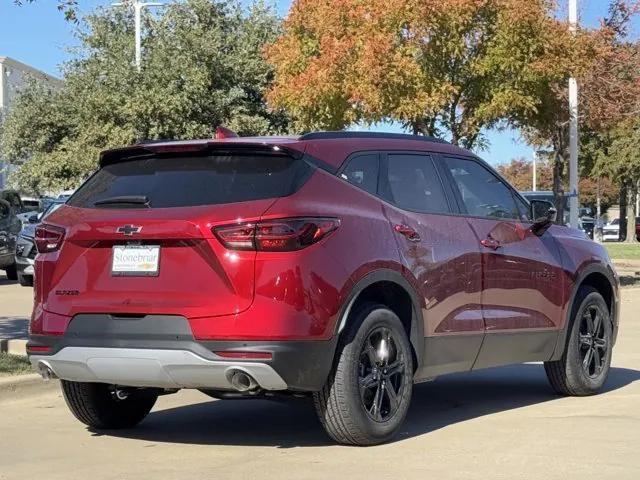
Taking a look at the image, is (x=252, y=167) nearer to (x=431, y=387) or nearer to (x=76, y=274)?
(x=76, y=274)

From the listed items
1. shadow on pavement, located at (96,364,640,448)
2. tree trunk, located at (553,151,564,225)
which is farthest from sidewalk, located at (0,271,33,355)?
tree trunk, located at (553,151,564,225)

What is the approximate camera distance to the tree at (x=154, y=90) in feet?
106

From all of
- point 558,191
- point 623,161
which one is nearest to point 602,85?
point 558,191

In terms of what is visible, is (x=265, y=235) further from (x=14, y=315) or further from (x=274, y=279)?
(x=14, y=315)

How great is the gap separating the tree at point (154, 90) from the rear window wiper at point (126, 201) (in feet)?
82.7

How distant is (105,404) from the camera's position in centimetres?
739

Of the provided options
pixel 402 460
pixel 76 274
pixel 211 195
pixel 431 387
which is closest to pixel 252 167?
pixel 211 195

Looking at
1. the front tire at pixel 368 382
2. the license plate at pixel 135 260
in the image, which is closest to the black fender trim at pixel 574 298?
the front tire at pixel 368 382

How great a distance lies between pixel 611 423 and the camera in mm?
7480

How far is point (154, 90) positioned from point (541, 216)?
24.7 metres

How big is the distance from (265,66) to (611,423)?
27.6 metres

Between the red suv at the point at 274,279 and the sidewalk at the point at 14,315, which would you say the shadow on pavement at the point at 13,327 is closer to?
the sidewalk at the point at 14,315

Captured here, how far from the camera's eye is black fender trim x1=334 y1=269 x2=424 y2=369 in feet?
20.8

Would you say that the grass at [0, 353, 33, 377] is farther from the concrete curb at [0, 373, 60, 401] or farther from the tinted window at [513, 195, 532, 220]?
the tinted window at [513, 195, 532, 220]
